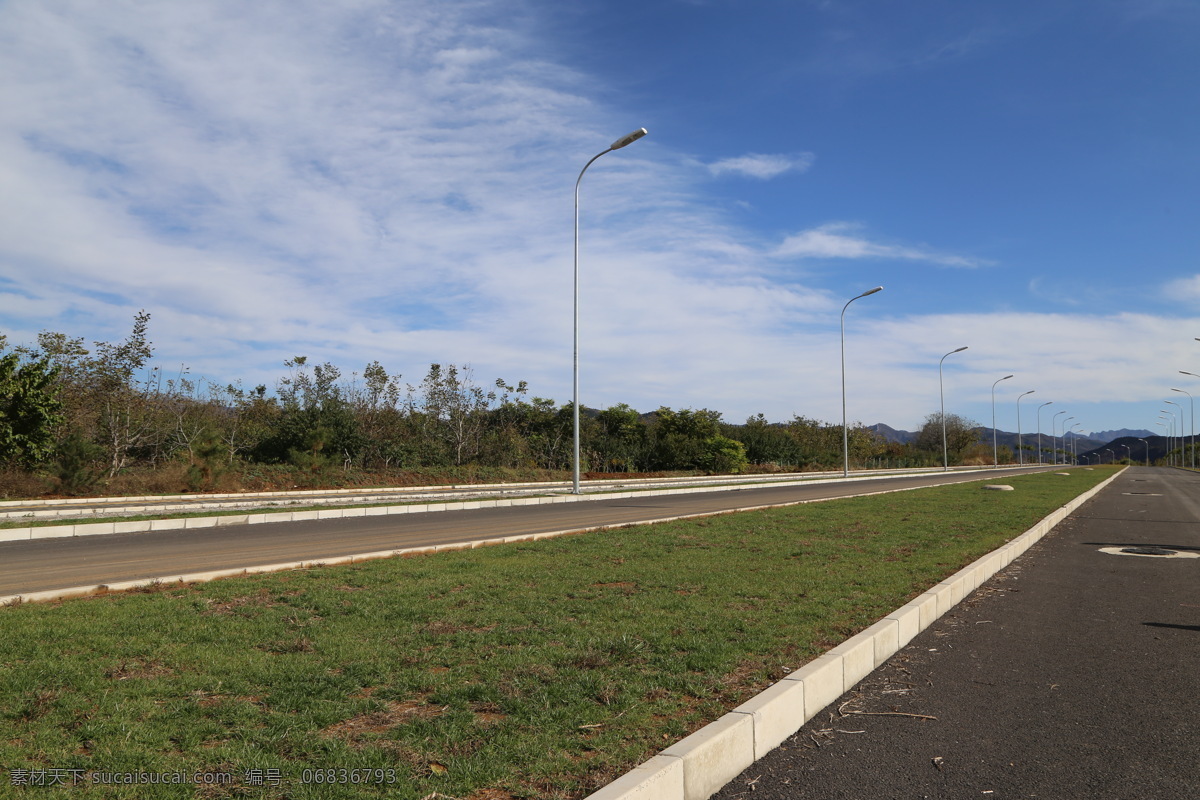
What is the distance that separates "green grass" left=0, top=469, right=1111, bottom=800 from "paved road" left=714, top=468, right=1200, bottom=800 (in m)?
0.51

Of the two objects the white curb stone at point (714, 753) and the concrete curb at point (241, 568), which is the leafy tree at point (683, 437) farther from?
the white curb stone at point (714, 753)

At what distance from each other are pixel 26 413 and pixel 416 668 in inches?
892

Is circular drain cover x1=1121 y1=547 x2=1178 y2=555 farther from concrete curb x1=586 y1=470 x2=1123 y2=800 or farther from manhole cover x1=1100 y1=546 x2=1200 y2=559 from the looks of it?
concrete curb x1=586 y1=470 x2=1123 y2=800

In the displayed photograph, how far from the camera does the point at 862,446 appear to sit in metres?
73.8

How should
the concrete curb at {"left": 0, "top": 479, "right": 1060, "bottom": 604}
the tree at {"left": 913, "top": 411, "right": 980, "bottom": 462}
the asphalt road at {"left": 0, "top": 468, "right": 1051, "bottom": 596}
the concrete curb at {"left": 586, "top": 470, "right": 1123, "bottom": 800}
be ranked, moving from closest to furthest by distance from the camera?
the concrete curb at {"left": 586, "top": 470, "right": 1123, "bottom": 800} → the concrete curb at {"left": 0, "top": 479, "right": 1060, "bottom": 604} → the asphalt road at {"left": 0, "top": 468, "right": 1051, "bottom": 596} → the tree at {"left": 913, "top": 411, "right": 980, "bottom": 462}

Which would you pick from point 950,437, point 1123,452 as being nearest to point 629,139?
point 950,437

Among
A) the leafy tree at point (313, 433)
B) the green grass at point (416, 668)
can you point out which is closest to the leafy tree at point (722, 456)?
the leafy tree at point (313, 433)

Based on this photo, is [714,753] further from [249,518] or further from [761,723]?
[249,518]

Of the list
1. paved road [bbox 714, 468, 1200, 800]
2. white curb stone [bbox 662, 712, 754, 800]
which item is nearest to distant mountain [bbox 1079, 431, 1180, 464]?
paved road [bbox 714, 468, 1200, 800]

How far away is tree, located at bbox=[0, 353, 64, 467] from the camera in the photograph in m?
20.8

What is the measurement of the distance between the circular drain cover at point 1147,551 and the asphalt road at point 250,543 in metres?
8.48

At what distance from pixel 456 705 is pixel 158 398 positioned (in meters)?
28.3

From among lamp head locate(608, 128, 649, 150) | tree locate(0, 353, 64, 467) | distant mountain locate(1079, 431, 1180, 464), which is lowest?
distant mountain locate(1079, 431, 1180, 464)

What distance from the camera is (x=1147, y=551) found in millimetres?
12031
